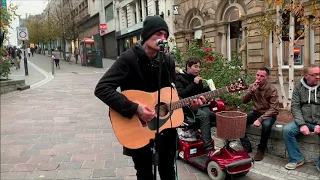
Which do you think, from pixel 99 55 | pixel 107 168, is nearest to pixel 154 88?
pixel 107 168

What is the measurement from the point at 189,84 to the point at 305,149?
1.93 m

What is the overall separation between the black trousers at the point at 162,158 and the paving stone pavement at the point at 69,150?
116 centimetres

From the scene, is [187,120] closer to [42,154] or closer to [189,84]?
[189,84]

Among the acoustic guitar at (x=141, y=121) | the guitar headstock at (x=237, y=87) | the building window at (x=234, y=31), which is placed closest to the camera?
the acoustic guitar at (x=141, y=121)

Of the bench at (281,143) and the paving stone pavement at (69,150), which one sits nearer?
the paving stone pavement at (69,150)

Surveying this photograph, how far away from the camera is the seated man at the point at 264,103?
180 inches

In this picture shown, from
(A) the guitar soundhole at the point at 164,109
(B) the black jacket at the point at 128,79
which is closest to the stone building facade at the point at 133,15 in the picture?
(A) the guitar soundhole at the point at 164,109

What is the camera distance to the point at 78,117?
303 inches

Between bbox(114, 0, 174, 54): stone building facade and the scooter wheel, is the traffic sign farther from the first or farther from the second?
the scooter wheel

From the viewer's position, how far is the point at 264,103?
4.78 m

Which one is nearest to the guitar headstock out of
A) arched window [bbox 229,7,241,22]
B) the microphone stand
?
the microphone stand

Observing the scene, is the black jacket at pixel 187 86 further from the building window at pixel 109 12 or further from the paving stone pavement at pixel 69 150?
the building window at pixel 109 12

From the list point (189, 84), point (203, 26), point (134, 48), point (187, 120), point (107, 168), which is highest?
point (203, 26)

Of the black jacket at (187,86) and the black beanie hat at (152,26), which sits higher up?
the black beanie hat at (152,26)
